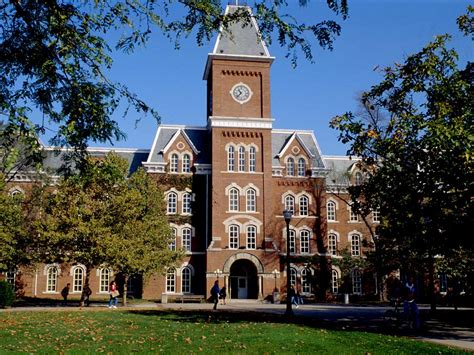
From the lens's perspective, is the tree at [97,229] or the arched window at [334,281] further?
the arched window at [334,281]

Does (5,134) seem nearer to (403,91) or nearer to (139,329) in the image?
(139,329)

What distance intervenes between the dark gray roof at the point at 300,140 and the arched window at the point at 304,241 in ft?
20.4

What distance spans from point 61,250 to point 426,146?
23.7 m

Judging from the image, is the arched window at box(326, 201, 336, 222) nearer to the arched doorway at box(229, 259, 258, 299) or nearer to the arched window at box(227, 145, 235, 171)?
the arched doorway at box(229, 259, 258, 299)

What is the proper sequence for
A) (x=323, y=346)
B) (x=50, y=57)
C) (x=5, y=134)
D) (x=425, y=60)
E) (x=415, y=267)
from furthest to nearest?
(x=415, y=267), (x=425, y=60), (x=323, y=346), (x=50, y=57), (x=5, y=134)

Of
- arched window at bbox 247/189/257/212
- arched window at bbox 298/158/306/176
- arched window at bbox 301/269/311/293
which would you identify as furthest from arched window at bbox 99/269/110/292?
arched window at bbox 298/158/306/176

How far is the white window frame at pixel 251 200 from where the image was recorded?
149 ft

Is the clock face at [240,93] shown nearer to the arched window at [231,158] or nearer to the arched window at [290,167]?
the arched window at [231,158]

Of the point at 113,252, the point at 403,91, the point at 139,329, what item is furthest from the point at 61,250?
the point at 403,91

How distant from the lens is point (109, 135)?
8.87 m

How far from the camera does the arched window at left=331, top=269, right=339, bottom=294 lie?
48.3m

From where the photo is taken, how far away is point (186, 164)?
47406 mm

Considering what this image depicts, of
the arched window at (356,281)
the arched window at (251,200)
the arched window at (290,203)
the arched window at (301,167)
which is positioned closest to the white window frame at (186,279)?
the arched window at (251,200)

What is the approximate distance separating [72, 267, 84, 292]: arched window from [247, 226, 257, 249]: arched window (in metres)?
14.5
